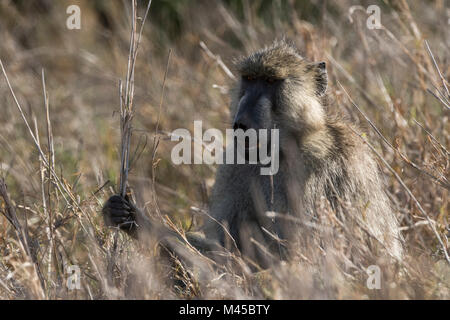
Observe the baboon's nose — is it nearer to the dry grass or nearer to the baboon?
the baboon

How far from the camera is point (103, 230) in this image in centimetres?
352

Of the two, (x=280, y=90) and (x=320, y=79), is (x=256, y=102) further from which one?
(x=320, y=79)

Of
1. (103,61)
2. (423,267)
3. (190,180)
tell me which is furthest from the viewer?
(103,61)

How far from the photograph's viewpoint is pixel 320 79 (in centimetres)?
387

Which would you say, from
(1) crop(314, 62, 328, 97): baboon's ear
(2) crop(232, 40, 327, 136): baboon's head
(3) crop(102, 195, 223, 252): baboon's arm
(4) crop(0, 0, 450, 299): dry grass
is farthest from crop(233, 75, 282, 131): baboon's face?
(3) crop(102, 195, 223, 252): baboon's arm

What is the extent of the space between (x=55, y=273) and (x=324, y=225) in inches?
56.7

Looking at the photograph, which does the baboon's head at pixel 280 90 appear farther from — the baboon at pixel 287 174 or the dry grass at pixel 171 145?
the dry grass at pixel 171 145

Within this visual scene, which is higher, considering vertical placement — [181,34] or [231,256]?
[181,34]

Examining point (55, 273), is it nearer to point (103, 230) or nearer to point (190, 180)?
point (103, 230)

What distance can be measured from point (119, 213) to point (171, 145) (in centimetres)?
249

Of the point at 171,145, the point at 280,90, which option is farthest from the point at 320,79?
the point at 171,145
